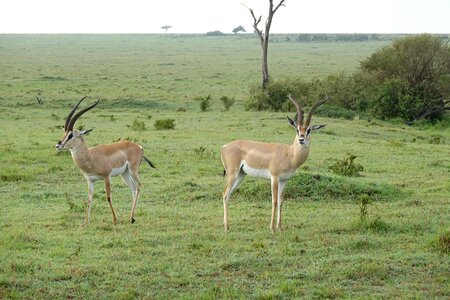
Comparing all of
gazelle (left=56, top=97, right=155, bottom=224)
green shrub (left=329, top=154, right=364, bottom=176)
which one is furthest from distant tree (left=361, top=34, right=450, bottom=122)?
gazelle (left=56, top=97, right=155, bottom=224)

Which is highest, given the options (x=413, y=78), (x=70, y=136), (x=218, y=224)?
(x=70, y=136)

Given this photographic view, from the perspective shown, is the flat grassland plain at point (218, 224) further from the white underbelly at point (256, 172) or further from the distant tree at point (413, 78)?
the distant tree at point (413, 78)

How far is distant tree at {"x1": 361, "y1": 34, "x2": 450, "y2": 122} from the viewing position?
2773 centimetres

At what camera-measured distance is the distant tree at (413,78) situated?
91.0ft

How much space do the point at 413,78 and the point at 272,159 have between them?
70.3 ft

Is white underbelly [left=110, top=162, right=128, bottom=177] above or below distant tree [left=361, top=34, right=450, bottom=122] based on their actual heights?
above

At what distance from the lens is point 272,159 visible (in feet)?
29.7

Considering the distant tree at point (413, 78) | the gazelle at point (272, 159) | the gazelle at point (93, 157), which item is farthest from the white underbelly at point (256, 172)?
the distant tree at point (413, 78)

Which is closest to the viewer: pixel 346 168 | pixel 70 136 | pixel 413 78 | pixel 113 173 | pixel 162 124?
pixel 70 136

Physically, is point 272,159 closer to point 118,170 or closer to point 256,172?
point 256,172

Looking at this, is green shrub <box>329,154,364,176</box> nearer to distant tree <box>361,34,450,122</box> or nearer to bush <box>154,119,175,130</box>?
bush <box>154,119,175,130</box>

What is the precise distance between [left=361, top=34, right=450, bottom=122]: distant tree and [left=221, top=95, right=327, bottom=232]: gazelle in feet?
63.0

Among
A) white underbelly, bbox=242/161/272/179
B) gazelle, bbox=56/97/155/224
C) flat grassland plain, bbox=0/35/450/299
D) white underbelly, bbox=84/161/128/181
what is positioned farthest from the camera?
white underbelly, bbox=84/161/128/181

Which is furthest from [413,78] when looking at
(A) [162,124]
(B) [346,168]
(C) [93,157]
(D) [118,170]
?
(C) [93,157]
